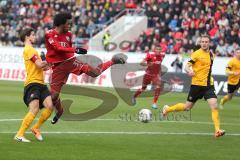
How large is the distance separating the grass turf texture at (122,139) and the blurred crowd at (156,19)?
14.8 metres

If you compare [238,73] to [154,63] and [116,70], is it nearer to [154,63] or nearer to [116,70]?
[154,63]

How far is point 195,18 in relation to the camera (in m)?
37.6

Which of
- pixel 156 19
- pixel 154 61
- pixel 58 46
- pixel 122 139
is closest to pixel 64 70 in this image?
pixel 58 46

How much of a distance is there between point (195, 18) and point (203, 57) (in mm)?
21869

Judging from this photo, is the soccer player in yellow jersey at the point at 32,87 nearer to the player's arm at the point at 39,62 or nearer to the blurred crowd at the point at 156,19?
the player's arm at the point at 39,62

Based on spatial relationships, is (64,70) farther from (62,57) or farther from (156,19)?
(156,19)

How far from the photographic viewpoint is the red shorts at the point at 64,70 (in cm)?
1530

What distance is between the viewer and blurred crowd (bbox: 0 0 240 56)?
36125 mm

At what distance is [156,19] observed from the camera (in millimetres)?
40281

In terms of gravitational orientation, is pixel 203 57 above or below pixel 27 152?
above

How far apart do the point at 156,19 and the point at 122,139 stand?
2636cm

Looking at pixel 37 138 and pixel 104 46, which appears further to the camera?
pixel 104 46

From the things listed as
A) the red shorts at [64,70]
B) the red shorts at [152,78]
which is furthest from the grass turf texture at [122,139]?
the red shorts at [152,78]

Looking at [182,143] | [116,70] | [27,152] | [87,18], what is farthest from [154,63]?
[87,18]
